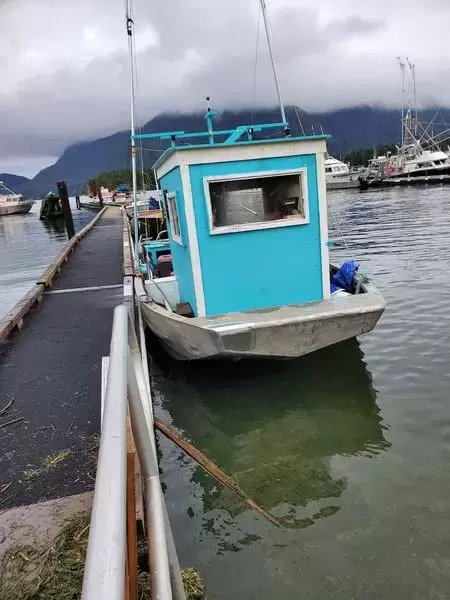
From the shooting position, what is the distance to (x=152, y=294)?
10.4 meters

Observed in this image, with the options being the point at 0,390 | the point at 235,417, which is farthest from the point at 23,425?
the point at 235,417

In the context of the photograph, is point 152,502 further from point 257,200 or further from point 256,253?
point 257,200

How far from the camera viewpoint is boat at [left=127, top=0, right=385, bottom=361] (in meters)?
6.70

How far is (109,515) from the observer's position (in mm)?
1120

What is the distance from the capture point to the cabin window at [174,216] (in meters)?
7.96

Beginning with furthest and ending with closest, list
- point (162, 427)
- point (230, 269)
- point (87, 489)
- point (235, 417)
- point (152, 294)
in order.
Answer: point (152, 294)
point (230, 269)
point (235, 417)
point (162, 427)
point (87, 489)

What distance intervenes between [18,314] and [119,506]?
8497 millimetres

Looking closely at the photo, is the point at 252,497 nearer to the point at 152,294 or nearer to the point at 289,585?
the point at 289,585

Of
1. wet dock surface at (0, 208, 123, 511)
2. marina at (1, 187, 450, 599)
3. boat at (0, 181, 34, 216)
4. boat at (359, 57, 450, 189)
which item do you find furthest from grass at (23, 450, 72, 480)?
boat at (0, 181, 34, 216)

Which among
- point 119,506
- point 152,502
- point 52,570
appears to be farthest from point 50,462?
point 119,506

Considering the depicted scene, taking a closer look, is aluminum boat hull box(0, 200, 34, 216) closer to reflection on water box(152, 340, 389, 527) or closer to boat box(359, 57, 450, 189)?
boat box(359, 57, 450, 189)

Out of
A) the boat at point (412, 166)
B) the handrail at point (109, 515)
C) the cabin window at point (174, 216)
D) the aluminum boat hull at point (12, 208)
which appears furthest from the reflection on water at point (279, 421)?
the aluminum boat hull at point (12, 208)

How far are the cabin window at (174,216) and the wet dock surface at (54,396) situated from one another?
1.96 m

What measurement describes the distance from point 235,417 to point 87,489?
313 cm
